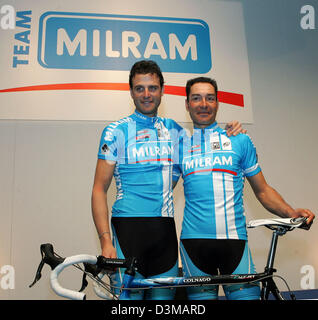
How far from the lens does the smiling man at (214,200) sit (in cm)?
158

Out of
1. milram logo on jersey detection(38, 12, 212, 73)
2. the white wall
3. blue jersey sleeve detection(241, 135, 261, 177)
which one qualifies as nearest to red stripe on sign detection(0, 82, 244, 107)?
milram logo on jersey detection(38, 12, 212, 73)

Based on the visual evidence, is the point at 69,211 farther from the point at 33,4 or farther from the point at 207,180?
the point at 33,4

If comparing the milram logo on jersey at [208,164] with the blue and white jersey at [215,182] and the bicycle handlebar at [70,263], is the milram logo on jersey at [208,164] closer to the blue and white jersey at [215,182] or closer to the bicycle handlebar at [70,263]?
the blue and white jersey at [215,182]

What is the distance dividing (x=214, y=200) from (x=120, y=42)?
220 cm

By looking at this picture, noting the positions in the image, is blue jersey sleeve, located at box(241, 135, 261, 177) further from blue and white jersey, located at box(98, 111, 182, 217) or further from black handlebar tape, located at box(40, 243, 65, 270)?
black handlebar tape, located at box(40, 243, 65, 270)

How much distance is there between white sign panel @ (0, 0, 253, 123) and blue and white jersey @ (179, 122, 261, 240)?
4.77 feet

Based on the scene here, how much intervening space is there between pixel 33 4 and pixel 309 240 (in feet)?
11.5

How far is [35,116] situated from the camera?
3053 millimetres

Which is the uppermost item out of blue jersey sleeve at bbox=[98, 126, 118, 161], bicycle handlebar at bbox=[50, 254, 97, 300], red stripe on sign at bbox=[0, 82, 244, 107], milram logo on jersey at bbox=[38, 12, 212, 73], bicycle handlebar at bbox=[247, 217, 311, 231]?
milram logo on jersey at bbox=[38, 12, 212, 73]

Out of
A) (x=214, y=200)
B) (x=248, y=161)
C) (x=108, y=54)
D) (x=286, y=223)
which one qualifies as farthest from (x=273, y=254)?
(x=108, y=54)

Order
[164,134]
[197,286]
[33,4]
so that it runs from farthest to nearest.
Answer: [33,4] → [164,134] → [197,286]

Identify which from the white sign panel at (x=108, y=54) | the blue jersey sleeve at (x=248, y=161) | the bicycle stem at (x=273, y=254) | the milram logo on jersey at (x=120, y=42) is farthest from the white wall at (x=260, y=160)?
the bicycle stem at (x=273, y=254)

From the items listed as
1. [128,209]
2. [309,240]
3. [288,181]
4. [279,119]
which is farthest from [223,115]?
[128,209]

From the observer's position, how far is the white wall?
2953mm
